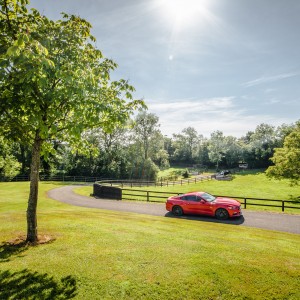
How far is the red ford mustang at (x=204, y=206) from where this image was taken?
16344 mm

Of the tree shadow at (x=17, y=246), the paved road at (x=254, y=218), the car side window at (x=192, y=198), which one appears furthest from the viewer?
the car side window at (x=192, y=198)

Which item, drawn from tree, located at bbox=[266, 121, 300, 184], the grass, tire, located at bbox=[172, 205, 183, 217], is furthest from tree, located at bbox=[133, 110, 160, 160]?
the grass

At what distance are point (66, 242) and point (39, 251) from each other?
1108mm

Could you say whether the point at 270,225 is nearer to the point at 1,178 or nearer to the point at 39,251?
the point at 39,251

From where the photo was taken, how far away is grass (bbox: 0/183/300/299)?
18.3 feet

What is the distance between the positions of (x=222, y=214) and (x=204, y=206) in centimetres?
132

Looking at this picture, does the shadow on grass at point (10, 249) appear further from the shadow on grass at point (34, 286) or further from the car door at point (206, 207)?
the car door at point (206, 207)

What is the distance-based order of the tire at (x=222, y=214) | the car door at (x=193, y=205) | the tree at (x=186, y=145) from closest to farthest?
the tire at (x=222, y=214), the car door at (x=193, y=205), the tree at (x=186, y=145)

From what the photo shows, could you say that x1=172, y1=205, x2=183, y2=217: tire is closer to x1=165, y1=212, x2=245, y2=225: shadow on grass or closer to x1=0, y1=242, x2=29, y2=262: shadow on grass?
x1=165, y1=212, x2=245, y2=225: shadow on grass

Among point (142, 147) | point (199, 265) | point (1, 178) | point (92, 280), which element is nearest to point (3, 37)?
point (92, 280)

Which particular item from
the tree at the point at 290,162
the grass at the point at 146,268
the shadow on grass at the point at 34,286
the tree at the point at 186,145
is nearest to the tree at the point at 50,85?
the grass at the point at 146,268

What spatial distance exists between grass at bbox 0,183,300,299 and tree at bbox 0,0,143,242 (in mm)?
1931

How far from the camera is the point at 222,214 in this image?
16422mm

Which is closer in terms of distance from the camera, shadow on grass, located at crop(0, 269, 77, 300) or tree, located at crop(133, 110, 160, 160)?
shadow on grass, located at crop(0, 269, 77, 300)
